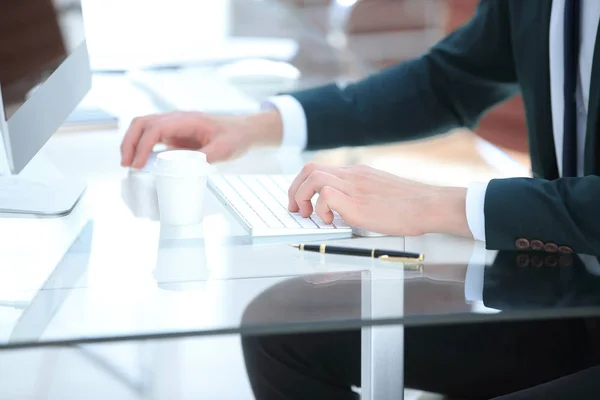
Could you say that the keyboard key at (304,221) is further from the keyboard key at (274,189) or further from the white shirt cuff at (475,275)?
the white shirt cuff at (475,275)

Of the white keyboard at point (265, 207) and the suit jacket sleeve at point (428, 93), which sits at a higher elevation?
the suit jacket sleeve at point (428, 93)

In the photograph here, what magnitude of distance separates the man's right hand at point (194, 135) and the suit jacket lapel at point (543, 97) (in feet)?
1.39

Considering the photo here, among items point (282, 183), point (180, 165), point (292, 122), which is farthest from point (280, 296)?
point (292, 122)

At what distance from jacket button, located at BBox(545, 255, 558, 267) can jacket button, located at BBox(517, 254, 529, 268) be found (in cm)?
2

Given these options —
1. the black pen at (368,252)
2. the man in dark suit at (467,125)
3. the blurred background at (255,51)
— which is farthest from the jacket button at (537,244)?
the blurred background at (255,51)

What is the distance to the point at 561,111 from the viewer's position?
1384mm

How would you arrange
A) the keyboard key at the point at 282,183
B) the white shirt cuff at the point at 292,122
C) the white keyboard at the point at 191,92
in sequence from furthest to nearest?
the white keyboard at the point at 191,92 → the white shirt cuff at the point at 292,122 → the keyboard key at the point at 282,183

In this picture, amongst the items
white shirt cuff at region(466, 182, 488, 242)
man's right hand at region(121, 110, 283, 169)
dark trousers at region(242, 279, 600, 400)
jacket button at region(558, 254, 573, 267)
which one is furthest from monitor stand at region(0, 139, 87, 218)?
jacket button at region(558, 254, 573, 267)

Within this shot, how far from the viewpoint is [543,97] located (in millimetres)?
1407

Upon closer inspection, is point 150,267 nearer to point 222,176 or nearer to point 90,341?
point 90,341

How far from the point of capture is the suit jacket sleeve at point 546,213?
1029mm

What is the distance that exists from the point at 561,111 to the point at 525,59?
0.12 metres

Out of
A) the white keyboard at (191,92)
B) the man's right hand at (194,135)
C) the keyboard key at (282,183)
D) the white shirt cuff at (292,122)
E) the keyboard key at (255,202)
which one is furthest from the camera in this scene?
the white keyboard at (191,92)

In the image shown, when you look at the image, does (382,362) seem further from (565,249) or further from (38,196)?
(38,196)
